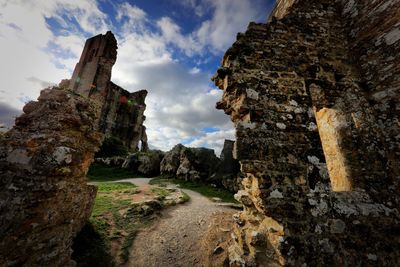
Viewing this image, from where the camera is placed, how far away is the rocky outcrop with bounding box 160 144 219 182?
1394 cm

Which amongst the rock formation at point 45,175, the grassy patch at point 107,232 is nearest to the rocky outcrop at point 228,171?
the grassy patch at point 107,232

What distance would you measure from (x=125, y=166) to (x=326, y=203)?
55.2 feet

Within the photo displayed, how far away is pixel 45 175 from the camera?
110 inches

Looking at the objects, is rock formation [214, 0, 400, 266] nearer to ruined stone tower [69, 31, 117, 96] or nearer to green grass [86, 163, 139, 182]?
green grass [86, 163, 139, 182]

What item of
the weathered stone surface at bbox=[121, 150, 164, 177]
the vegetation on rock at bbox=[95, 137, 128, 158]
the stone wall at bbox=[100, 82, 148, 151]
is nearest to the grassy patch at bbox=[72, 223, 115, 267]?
the weathered stone surface at bbox=[121, 150, 164, 177]

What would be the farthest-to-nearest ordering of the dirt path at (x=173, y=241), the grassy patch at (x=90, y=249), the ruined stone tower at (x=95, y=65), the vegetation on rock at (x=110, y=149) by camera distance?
the ruined stone tower at (x=95, y=65), the vegetation on rock at (x=110, y=149), the dirt path at (x=173, y=241), the grassy patch at (x=90, y=249)

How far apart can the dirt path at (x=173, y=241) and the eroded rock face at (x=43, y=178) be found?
206 centimetres

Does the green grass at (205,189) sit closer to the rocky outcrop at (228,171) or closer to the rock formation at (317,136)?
the rocky outcrop at (228,171)

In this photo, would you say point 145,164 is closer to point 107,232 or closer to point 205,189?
point 205,189

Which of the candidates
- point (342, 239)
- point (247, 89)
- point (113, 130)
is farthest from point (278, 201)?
point (113, 130)

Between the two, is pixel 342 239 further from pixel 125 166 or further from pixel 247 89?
pixel 125 166

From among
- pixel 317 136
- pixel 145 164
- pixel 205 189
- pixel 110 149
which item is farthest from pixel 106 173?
pixel 317 136

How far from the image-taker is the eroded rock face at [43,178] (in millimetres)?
2477

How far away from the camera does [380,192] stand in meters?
2.70
